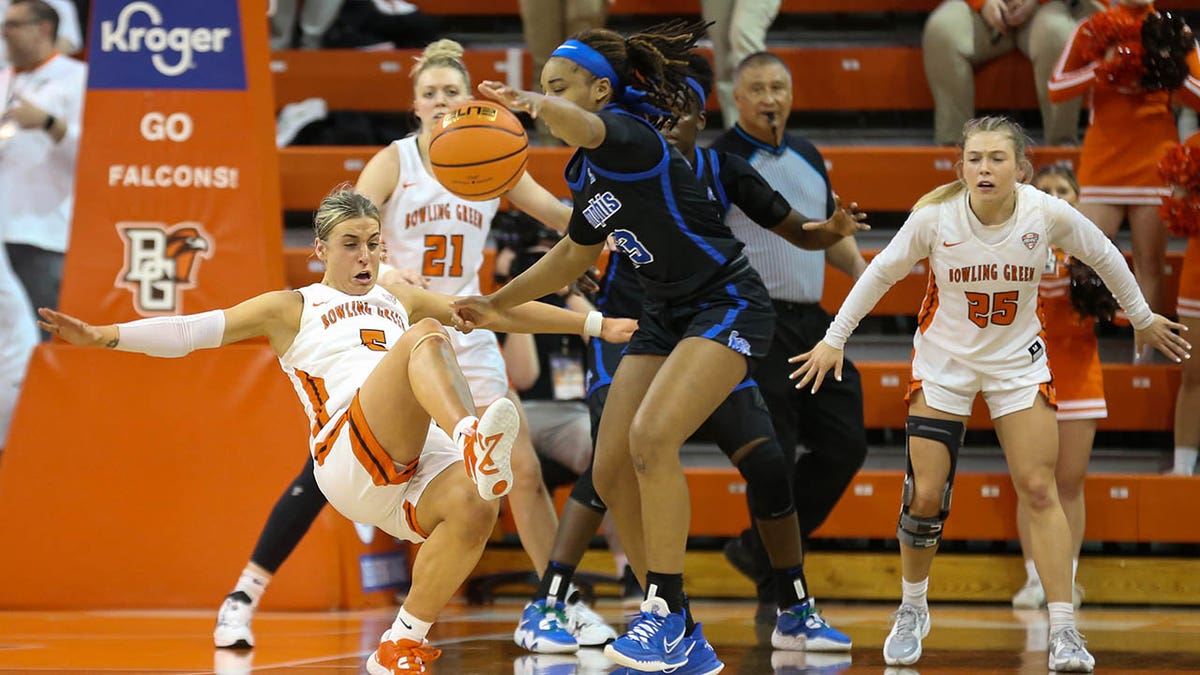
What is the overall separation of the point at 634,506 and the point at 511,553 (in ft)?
8.31

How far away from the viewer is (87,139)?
673cm

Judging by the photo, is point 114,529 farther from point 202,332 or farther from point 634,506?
point 634,506

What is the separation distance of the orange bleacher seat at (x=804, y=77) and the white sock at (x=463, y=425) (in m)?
5.07

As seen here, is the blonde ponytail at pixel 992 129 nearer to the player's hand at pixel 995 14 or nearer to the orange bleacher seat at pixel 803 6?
the player's hand at pixel 995 14

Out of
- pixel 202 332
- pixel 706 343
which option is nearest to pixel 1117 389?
pixel 706 343

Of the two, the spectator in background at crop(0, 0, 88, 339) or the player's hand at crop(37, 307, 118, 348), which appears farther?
the spectator in background at crop(0, 0, 88, 339)

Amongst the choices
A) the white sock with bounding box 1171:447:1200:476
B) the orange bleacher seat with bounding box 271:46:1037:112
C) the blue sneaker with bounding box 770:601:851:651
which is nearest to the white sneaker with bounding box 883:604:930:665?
the blue sneaker with bounding box 770:601:851:651

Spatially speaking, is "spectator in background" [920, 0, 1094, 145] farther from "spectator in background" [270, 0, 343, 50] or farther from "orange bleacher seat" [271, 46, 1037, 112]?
"spectator in background" [270, 0, 343, 50]

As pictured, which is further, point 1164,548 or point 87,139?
point 1164,548

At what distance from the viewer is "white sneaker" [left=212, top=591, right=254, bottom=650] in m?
5.38

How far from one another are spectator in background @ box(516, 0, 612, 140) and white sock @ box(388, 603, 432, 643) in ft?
15.1

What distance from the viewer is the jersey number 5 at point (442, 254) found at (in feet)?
20.0

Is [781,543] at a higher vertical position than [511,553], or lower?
higher

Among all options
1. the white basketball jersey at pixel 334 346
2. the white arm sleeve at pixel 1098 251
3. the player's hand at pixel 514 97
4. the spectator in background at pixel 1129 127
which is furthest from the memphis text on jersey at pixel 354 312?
the spectator in background at pixel 1129 127
